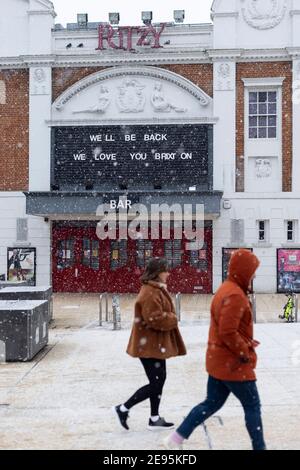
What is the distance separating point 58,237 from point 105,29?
25.7 feet

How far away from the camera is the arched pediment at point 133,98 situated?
24.9 m

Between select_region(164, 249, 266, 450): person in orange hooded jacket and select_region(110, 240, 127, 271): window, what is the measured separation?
2014cm

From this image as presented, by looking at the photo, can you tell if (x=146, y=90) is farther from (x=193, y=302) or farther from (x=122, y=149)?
(x=193, y=302)

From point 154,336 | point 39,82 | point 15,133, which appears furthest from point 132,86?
point 154,336

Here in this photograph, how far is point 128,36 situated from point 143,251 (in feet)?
25.7

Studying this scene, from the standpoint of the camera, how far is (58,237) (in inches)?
1010

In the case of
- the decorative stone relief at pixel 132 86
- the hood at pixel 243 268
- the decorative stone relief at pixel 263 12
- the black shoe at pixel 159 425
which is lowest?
the black shoe at pixel 159 425

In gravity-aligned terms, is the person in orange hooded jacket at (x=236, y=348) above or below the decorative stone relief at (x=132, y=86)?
below

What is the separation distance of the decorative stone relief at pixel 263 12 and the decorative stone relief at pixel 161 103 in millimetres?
4030

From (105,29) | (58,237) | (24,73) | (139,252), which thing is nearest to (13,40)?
(24,73)

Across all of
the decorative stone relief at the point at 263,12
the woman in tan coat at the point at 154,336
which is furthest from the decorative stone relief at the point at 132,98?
the woman in tan coat at the point at 154,336

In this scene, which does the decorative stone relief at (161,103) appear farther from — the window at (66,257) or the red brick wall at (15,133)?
the window at (66,257)

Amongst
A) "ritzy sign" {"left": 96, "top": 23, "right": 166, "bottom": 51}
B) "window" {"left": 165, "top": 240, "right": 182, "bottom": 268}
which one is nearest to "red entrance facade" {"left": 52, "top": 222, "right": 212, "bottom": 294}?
"window" {"left": 165, "top": 240, "right": 182, "bottom": 268}

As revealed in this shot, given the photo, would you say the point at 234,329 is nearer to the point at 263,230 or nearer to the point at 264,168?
the point at 263,230
